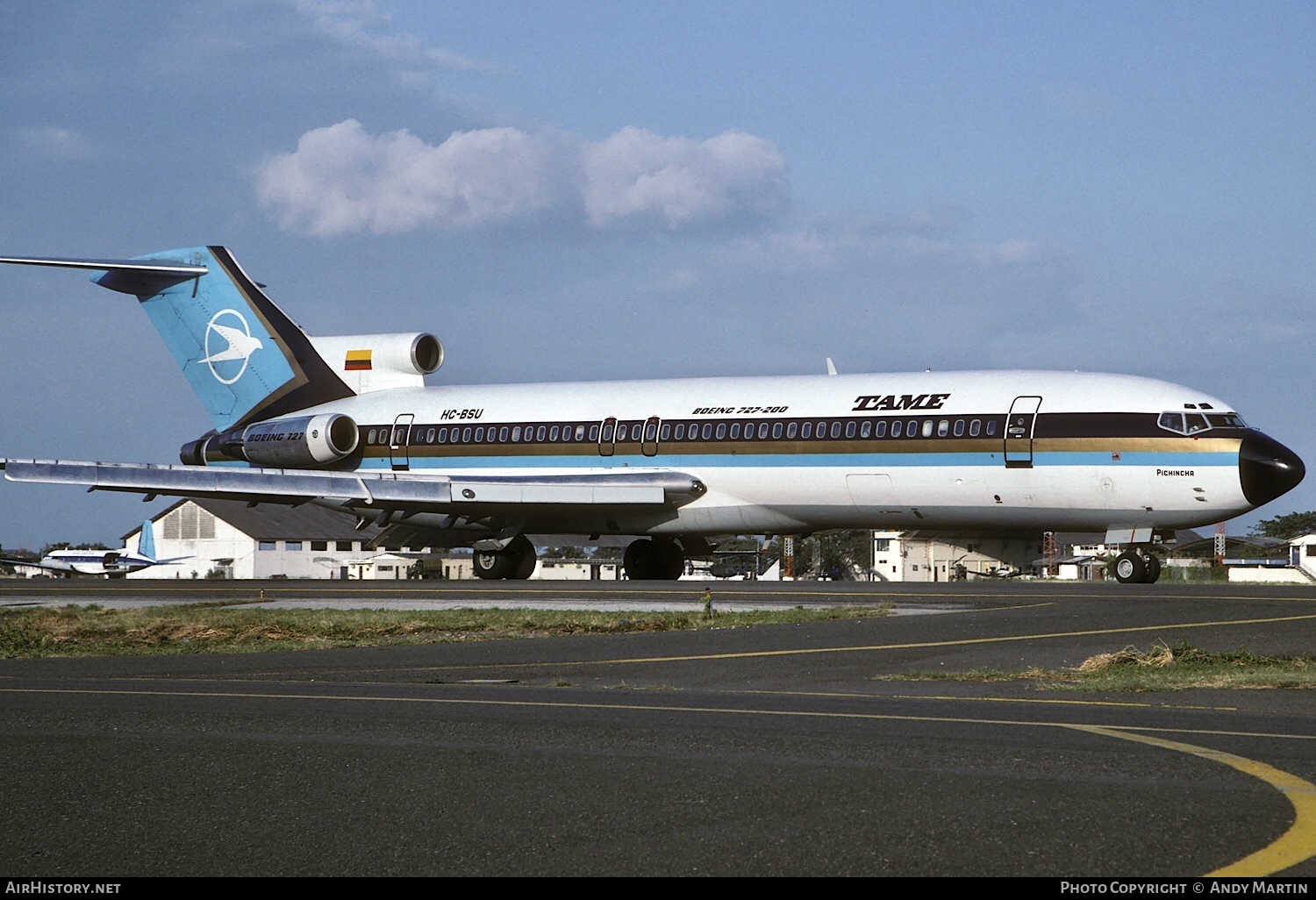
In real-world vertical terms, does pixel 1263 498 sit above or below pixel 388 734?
above

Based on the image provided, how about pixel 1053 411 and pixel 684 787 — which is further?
pixel 1053 411

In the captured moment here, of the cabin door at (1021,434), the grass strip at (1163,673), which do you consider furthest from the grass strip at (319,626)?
the cabin door at (1021,434)

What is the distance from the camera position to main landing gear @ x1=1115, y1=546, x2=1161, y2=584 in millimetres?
29000

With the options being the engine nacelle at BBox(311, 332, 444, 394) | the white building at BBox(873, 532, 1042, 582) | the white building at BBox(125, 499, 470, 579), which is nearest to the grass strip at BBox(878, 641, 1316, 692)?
the white building at BBox(873, 532, 1042, 582)

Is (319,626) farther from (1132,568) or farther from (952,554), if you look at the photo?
(952,554)

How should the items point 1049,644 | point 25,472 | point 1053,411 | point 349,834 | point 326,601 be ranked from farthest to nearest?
point 25,472
point 1053,411
point 326,601
point 1049,644
point 349,834

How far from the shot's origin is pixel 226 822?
275 inches

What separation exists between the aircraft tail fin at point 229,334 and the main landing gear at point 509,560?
6.86 metres

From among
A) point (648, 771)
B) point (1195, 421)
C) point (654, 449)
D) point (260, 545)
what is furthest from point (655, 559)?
point (260, 545)

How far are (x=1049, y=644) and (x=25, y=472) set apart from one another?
82.7 feet

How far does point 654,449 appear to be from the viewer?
34531 mm
